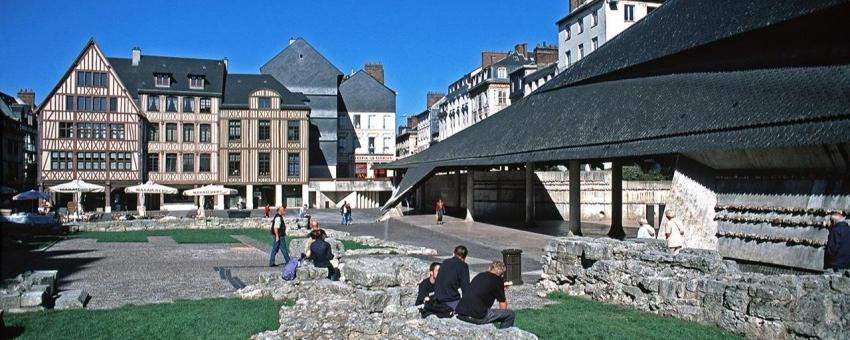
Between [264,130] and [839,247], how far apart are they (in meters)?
54.3

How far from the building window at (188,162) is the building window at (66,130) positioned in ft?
29.8

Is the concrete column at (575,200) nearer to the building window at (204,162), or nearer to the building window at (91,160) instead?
the building window at (204,162)

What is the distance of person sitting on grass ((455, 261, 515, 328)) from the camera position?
970cm

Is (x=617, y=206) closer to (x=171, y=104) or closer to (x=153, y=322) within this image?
(x=153, y=322)

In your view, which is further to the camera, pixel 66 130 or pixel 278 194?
pixel 278 194

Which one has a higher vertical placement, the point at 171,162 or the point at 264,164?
the point at 171,162

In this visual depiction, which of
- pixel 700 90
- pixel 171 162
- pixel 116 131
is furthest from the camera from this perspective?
pixel 171 162

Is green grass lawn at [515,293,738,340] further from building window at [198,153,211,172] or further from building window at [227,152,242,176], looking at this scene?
building window at [198,153,211,172]

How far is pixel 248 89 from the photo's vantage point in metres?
64.5

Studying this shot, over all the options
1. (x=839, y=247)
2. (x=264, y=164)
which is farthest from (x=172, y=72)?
(x=839, y=247)

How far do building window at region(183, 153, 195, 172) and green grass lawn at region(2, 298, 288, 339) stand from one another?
51.3m

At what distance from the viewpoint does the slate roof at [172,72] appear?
2447 inches

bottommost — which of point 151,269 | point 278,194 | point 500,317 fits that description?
point 151,269

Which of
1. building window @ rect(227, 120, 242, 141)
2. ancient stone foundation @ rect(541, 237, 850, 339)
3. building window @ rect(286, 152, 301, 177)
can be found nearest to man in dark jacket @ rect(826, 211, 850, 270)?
ancient stone foundation @ rect(541, 237, 850, 339)
